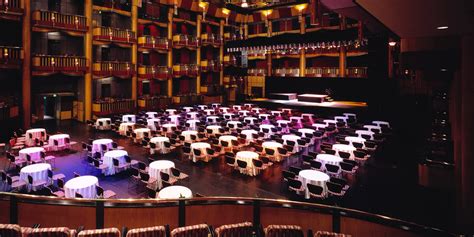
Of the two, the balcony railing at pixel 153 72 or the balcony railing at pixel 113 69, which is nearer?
the balcony railing at pixel 113 69

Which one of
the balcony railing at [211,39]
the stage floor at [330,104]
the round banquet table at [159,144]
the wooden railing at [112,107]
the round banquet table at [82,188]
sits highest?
the balcony railing at [211,39]

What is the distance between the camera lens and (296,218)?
5.34m

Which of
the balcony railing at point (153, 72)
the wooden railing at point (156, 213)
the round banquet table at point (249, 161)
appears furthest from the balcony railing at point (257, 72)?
the wooden railing at point (156, 213)

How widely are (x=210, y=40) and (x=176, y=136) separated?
17.1m

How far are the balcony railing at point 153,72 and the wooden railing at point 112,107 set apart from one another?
2.53 meters

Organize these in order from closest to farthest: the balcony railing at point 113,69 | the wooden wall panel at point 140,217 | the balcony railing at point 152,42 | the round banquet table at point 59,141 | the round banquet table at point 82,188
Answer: the wooden wall panel at point 140,217
the round banquet table at point 82,188
the round banquet table at point 59,141
the balcony railing at point 113,69
the balcony railing at point 152,42

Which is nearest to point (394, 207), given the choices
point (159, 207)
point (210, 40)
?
point (159, 207)

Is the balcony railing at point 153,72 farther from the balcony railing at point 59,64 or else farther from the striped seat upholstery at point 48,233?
the striped seat upholstery at point 48,233

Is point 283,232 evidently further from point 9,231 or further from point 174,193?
point 9,231

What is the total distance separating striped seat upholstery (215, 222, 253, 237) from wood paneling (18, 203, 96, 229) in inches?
95.3

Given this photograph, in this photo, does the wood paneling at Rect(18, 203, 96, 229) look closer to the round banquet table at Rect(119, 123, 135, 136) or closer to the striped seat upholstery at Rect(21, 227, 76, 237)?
the striped seat upholstery at Rect(21, 227, 76, 237)

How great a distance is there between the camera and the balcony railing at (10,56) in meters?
14.6

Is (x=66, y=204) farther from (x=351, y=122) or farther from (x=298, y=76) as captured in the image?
(x=298, y=76)

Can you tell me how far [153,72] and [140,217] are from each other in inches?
804
